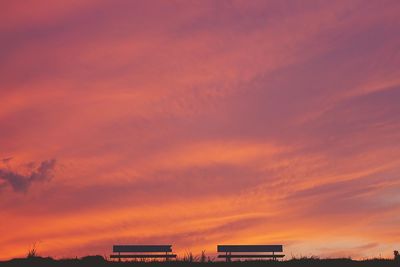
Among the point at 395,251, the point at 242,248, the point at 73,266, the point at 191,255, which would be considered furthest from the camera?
the point at 242,248

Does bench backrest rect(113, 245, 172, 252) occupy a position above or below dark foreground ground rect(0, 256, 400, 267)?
above

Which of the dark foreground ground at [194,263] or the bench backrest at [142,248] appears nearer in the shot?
the dark foreground ground at [194,263]

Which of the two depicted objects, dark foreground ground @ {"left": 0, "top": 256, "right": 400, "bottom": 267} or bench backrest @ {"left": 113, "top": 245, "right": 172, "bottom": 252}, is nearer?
dark foreground ground @ {"left": 0, "top": 256, "right": 400, "bottom": 267}

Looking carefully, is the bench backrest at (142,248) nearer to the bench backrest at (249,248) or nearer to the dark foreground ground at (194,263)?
the bench backrest at (249,248)

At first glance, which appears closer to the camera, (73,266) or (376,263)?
(73,266)

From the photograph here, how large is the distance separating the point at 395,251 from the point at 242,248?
22.2ft

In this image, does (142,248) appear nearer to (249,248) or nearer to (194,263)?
(249,248)

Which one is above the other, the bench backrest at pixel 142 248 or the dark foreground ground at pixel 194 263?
the bench backrest at pixel 142 248

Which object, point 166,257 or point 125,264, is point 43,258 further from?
point 166,257

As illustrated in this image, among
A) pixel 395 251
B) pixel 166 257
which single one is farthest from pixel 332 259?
pixel 166 257

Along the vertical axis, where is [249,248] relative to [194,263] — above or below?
above

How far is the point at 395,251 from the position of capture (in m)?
26.2

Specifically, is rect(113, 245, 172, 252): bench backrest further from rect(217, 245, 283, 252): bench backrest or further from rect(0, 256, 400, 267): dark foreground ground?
rect(0, 256, 400, 267): dark foreground ground

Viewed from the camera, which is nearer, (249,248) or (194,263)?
(194,263)
